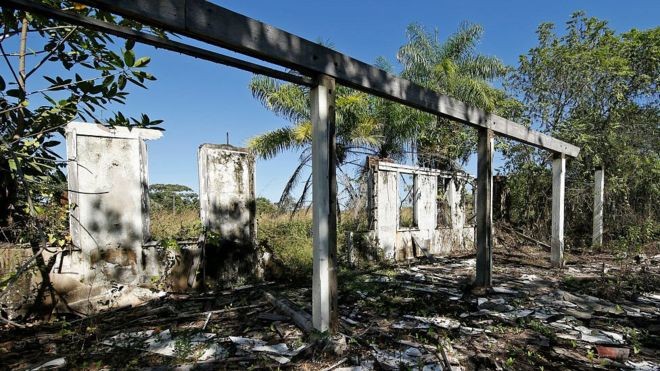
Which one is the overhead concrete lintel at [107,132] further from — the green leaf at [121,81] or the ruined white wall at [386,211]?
the ruined white wall at [386,211]

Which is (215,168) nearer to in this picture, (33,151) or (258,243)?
(258,243)

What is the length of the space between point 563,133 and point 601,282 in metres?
6.19

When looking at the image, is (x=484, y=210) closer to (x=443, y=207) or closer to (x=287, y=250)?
(x=287, y=250)

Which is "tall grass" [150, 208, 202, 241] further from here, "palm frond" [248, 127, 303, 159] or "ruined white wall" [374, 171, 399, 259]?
"palm frond" [248, 127, 303, 159]

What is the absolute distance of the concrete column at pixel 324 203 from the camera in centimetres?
311

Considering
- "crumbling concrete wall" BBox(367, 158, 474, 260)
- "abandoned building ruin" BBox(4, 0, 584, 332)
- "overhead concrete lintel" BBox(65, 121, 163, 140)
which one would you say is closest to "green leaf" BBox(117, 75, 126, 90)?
"abandoned building ruin" BBox(4, 0, 584, 332)

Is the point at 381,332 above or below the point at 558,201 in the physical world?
below

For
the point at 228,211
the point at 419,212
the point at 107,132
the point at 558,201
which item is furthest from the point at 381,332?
the point at 419,212

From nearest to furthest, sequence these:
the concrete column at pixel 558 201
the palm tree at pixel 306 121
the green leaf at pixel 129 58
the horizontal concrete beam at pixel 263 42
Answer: the horizontal concrete beam at pixel 263 42 → the green leaf at pixel 129 58 → the concrete column at pixel 558 201 → the palm tree at pixel 306 121

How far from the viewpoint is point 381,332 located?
11.5 ft

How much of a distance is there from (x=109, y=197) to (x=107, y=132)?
851 millimetres

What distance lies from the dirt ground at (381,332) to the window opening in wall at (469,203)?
4769mm

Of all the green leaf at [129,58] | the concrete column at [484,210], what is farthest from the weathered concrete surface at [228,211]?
the concrete column at [484,210]

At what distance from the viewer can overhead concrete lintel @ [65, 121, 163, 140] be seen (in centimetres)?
445
